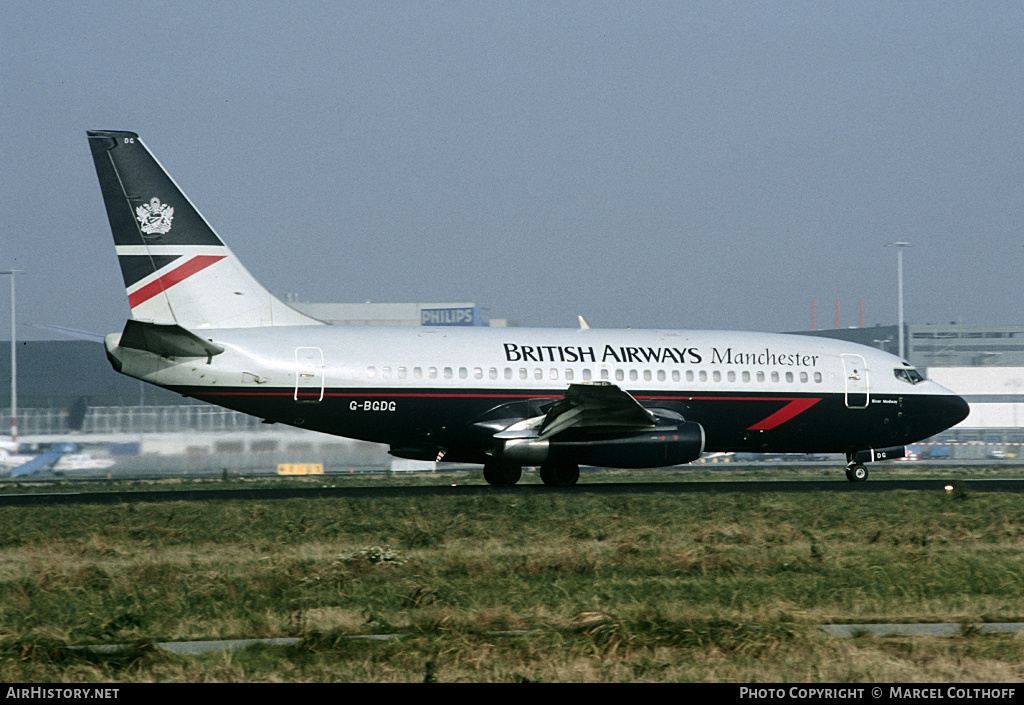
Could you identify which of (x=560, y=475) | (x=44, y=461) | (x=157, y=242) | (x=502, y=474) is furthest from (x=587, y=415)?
(x=44, y=461)

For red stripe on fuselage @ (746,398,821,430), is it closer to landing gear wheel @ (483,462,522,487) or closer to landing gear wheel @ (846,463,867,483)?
landing gear wheel @ (846,463,867,483)

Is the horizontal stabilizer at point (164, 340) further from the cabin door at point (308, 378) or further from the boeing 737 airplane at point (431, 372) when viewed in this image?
the cabin door at point (308, 378)

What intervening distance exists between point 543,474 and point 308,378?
277 inches

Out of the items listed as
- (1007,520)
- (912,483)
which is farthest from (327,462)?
(1007,520)

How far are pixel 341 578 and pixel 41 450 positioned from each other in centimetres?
4045

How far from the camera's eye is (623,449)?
89.0 feet

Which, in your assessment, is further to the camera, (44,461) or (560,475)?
(44,461)

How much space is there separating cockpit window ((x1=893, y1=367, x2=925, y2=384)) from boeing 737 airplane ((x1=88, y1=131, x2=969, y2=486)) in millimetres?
2852

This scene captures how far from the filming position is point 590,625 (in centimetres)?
961

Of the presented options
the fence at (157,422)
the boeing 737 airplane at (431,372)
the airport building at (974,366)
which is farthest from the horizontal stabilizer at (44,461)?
the airport building at (974,366)

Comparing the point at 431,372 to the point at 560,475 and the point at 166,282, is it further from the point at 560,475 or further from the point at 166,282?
the point at 166,282

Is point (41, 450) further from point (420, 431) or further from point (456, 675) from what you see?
point (456, 675)

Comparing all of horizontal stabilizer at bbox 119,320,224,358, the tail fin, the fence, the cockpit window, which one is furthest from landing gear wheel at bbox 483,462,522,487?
the cockpit window

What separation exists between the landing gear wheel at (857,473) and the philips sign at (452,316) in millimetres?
71728
